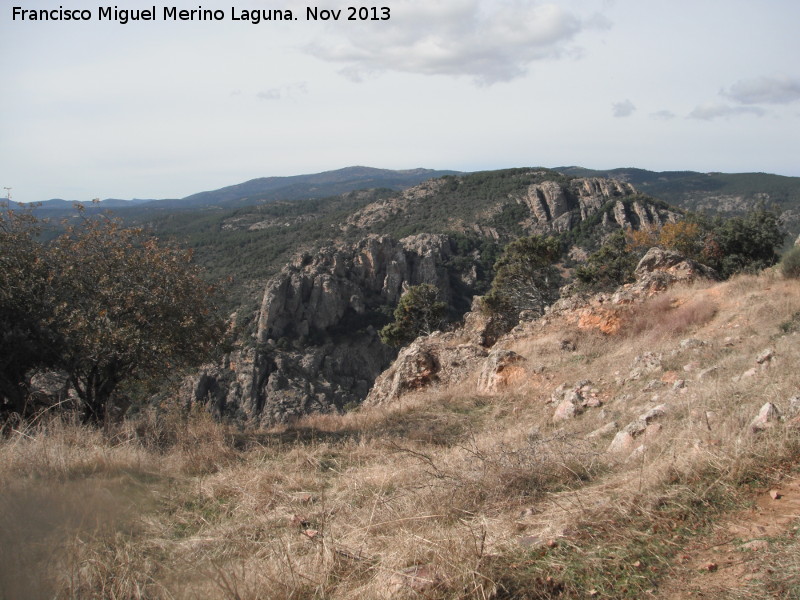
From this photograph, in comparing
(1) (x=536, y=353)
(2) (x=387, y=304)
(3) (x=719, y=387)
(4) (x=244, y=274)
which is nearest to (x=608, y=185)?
(2) (x=387, y=304)

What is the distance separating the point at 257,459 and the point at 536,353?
7270 mm

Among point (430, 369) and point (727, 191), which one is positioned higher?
point (727, 191)

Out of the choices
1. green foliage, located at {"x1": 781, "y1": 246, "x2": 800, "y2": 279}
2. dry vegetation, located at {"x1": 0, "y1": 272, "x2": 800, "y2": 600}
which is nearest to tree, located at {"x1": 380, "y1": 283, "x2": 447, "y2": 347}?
green foliage, located at {"x1": 781, "y1": 246, "x2": 800, "y2": 279}

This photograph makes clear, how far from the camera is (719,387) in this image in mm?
5273

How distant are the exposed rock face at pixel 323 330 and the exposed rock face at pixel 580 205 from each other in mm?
21554

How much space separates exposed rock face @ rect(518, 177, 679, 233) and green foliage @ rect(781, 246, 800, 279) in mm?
63019

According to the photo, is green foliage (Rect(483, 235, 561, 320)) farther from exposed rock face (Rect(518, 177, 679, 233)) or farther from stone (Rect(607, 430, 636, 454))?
exposed rock face (Rect(518, 177, 679, 233))

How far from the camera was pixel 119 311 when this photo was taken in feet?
26.7

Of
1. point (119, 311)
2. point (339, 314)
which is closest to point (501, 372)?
point (119, 311)

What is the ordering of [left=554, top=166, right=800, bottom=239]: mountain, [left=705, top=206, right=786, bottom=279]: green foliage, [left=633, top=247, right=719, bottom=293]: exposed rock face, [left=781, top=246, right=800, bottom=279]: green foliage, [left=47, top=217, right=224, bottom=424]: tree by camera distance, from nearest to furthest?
1. [left=47, top=217, right=224, bottom=424]: tree
2. [left=781, top=246, right=800, bottom=279]: green foliage
3. [left=633, top=247, right=719, bottom=293]: exposed rock face
4. [left=705, top=206, right=786, bottom=279]: green foliage
5. [left=554, top=166, right=800, bottom=239]: mountain

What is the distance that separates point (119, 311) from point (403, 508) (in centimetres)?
636

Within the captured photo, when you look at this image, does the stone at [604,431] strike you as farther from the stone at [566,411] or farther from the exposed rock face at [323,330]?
the exposed rock face at [323,330]

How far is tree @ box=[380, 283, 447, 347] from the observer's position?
31.9 meters

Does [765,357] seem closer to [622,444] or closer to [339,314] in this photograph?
[622,444]
